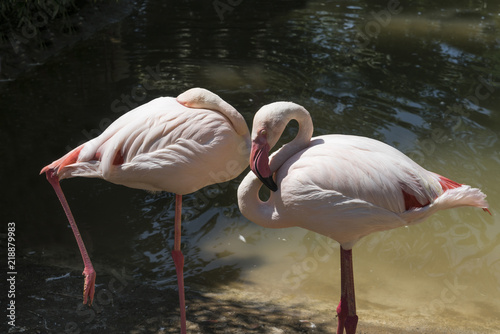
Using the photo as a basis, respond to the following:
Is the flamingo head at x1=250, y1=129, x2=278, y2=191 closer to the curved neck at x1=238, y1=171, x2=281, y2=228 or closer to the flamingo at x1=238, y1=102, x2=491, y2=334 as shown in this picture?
the flamingo at x1=238, y1=102, x2=491, y2=334

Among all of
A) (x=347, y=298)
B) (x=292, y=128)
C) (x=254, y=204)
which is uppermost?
(x=254, y=204)

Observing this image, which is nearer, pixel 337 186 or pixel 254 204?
pixel 337 186

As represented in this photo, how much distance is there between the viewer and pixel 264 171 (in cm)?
289

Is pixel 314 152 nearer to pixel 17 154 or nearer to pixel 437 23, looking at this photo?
pixel 17 154

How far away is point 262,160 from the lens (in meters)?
2.90

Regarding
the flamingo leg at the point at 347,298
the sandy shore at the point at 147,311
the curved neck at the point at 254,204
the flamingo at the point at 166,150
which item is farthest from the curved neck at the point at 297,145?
the sandy shore at the point at 147,311

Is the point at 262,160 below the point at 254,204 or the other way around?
the other way around

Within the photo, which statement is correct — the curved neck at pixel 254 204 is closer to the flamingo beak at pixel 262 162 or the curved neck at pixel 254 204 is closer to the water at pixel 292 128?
the flamingo beak at pixel 262 162

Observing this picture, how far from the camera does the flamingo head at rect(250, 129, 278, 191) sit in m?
2.89

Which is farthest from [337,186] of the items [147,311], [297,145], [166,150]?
[147,311]

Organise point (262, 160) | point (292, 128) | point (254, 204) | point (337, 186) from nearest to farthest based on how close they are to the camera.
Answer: point (337, 186), point (262, 160), point (254, 204), point (292, 128)

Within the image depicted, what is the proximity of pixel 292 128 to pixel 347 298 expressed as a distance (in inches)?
119

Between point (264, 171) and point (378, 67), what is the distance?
507cm

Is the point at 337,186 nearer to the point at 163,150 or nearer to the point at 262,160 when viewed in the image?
the point at 262,160
